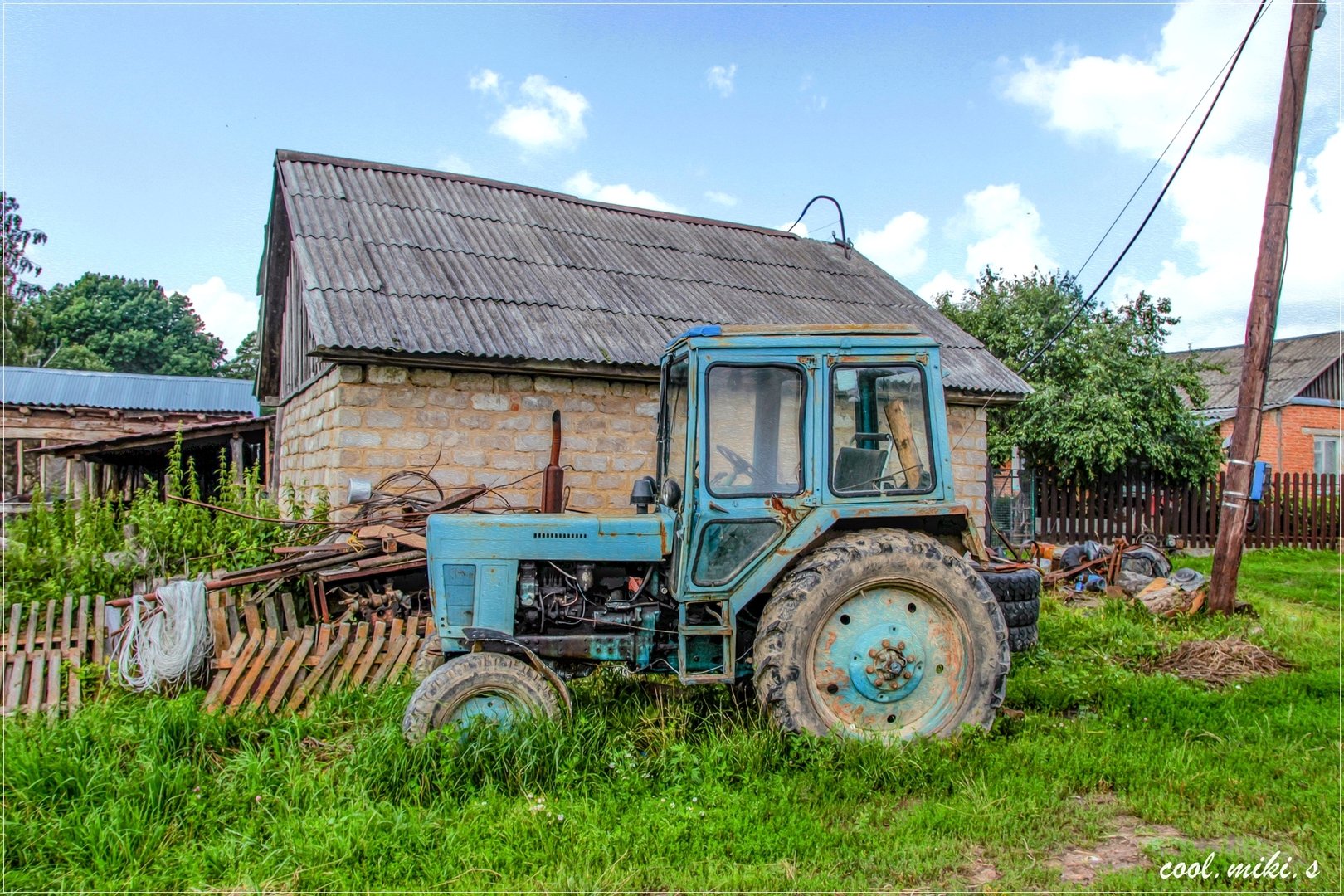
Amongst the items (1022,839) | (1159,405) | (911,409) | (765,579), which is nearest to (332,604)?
(765,579)

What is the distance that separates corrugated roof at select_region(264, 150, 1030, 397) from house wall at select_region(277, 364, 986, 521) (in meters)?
0.38

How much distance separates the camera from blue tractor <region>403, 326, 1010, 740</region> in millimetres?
4258

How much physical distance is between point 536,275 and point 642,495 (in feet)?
18.0

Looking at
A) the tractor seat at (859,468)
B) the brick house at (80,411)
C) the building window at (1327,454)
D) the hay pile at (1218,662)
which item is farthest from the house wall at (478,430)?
the building window at (1327,454)

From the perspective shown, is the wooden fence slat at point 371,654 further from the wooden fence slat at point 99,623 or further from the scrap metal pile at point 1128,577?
the scrap metal pile at point 1128,577

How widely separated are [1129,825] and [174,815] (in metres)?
3.96

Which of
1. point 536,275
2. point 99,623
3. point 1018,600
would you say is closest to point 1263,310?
point 1018,600

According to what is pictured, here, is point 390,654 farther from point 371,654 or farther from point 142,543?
point 142,543

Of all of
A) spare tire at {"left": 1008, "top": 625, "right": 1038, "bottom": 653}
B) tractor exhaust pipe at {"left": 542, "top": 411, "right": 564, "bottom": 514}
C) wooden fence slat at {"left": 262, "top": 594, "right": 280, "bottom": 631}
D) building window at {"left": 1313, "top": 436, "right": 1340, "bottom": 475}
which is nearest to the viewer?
tractor exhaust pipe at {"left": 542, "top": 411, "right": 564, "bottom": 514}

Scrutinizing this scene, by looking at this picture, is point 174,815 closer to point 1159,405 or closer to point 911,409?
point 911,409

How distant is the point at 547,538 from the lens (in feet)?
14.5

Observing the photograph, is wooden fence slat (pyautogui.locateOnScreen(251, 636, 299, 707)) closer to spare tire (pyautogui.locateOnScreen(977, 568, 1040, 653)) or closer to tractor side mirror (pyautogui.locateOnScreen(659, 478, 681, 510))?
tractor side mirror (pyautogui.locateOnScreen(659, 478, 681, 510))

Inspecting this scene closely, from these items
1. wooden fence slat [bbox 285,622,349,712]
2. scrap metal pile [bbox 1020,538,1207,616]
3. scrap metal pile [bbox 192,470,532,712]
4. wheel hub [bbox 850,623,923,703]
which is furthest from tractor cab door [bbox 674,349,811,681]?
scrap metal pile [bbox 1020,538,1207,616]

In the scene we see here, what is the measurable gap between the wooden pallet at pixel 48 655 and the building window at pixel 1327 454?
27.2 metres
